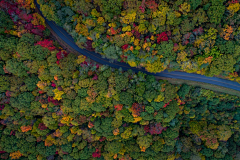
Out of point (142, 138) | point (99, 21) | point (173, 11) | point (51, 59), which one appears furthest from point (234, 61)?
point (51, 59)

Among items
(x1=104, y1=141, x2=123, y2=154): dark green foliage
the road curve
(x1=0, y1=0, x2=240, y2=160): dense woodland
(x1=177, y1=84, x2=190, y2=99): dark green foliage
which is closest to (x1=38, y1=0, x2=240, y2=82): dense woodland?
the road curve

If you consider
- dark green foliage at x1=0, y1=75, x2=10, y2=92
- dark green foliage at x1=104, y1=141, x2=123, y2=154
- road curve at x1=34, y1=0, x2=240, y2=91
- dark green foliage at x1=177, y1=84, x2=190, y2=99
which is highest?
road curve at x1=34, y1=0, x2=240, y2=91

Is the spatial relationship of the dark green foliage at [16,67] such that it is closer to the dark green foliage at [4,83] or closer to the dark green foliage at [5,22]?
the dark green foliage at [4,83]

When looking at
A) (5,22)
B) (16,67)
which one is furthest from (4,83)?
(5,22)

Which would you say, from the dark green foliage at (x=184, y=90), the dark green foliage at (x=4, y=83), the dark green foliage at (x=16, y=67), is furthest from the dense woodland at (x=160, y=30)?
the dark green foliage at (x=4, y=83)

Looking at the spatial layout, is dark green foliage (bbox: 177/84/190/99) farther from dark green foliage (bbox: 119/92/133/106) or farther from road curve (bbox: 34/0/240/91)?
dark green foliage (bbox: 119/92/133/106)

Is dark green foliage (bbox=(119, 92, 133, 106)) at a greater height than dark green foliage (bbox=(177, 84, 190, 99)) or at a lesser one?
lesser
